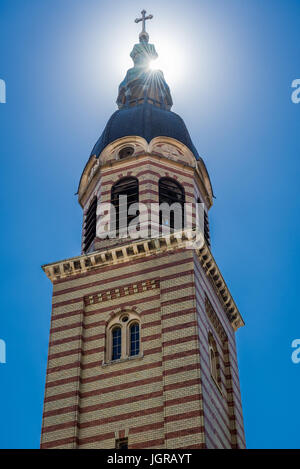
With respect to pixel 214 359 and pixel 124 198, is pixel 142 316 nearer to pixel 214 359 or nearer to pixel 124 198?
pixel 214 359

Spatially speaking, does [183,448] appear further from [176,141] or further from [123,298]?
[176,141]

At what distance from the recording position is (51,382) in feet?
111

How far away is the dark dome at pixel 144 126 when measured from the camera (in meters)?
42.7

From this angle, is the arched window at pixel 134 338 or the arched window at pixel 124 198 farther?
the arched window at pixel 124 198

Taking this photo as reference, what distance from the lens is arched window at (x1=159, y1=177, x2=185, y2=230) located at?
39.0 meters

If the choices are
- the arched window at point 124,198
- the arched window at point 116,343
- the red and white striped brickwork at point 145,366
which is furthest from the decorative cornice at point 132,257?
the arched window at point 116,343

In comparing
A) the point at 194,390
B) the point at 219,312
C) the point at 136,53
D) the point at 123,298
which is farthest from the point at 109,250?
the point at 136,53

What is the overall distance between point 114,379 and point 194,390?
362 centimetres

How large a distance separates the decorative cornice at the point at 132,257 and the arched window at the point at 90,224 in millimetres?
2893

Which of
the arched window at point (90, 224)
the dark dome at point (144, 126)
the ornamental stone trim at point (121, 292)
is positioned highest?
the dark dome at point (144, 126)

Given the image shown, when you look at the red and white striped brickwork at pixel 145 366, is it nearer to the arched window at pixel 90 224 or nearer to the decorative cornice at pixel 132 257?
the decorative cornice at pixel 132 257

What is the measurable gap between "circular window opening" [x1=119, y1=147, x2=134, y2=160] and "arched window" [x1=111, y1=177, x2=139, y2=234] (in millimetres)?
1807

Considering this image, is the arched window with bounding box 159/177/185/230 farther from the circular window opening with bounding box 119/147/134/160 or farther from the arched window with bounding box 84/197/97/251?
the arched window with bounding box 84/197/97/251

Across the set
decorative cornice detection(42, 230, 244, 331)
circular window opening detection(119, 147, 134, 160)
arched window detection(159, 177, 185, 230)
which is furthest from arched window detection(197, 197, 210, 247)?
circular window opening detection(119, 147, 134, 160)
